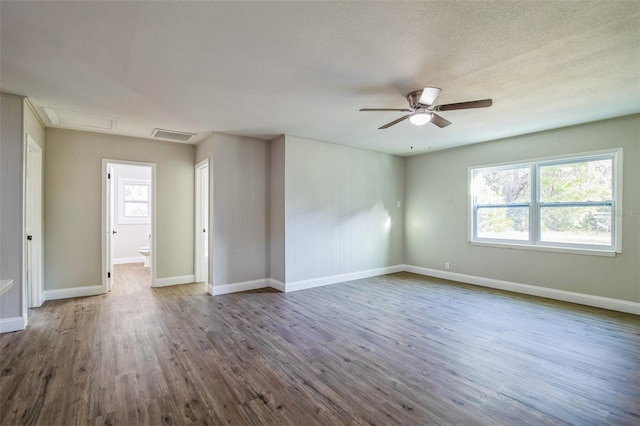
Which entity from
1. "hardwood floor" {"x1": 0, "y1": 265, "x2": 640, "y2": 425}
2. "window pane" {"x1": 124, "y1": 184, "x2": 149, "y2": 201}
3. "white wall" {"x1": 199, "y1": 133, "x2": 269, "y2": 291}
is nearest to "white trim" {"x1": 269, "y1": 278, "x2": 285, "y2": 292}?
"white wall" {"x1": 199, "y1": 133, "x2": 269, "y2": 291}

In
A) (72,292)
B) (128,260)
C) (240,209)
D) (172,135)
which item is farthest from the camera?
(128,260)

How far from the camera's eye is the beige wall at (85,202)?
4.59m

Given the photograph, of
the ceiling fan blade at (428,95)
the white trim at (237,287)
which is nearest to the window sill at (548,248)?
the ceiling fan blade at (428,95)

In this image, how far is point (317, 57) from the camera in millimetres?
2498

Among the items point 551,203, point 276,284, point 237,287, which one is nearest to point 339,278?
point 276,284

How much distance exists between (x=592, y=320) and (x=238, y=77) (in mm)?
4933

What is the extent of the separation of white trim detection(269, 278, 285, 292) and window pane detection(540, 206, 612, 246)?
168 inches

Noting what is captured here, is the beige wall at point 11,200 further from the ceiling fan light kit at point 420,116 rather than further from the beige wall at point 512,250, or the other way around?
the beige wall at point 512,250

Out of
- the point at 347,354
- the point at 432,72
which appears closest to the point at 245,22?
the point at 432,72

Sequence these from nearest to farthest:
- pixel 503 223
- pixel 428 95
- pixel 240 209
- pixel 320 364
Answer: pixel 320 364
pixel 428 95
pixel 240 209
pixel 503 223

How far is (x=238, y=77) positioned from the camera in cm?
288

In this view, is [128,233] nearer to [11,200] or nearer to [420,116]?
[11,200]

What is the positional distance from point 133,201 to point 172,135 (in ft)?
13.6

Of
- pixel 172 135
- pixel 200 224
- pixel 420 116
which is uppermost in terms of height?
pixel 172 135
